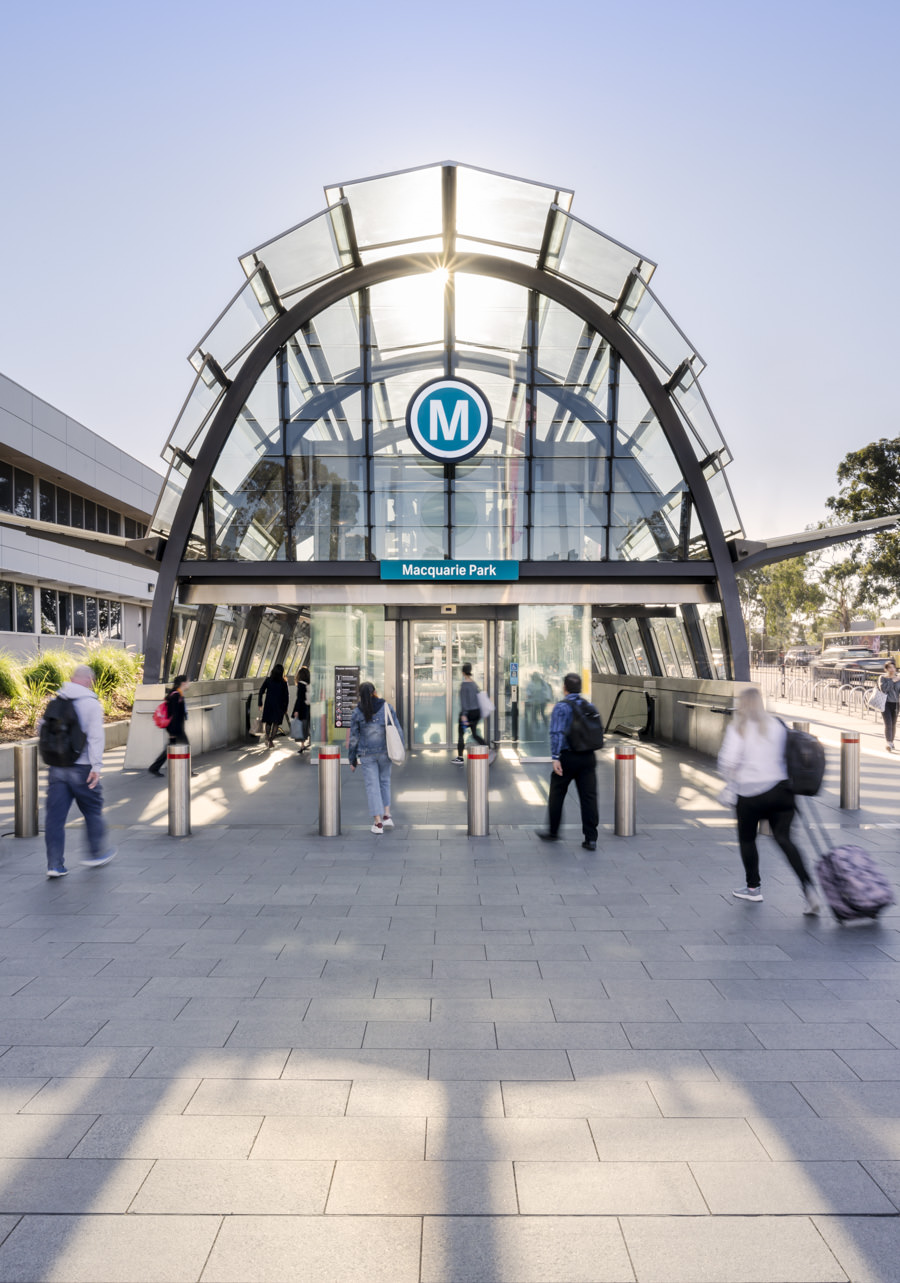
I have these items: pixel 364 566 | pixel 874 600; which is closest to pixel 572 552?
pixel 364 566

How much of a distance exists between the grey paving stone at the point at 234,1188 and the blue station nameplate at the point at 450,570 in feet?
47.0

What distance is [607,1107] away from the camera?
3939 millimetres

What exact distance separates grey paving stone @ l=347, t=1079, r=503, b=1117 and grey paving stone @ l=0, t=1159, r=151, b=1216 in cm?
95

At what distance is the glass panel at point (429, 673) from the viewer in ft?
63.7

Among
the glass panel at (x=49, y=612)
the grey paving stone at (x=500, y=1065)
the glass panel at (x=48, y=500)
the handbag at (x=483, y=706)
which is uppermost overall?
the glass panel at (x=48, y=500)

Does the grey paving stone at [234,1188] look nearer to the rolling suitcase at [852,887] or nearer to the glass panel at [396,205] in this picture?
the rolling suitcase at [852,887]

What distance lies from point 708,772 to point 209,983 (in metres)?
11.8

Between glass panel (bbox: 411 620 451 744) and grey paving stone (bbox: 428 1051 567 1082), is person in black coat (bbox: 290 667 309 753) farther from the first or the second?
grey paving stone (bbox: 428 1051 567 1082)

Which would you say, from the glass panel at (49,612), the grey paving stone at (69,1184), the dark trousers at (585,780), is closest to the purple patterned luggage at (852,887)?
the dark trousers at (585,780)

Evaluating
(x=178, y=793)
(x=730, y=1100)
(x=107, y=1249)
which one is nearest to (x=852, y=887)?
(x=730, y=1100)

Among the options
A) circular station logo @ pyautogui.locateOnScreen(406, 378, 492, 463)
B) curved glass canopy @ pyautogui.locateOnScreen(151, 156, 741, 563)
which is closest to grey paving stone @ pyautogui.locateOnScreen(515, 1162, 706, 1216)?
curved glass canopy @ pyautogui.locateOnScreen(151, 156, 741, 563)

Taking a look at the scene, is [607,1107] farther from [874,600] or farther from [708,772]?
[874,600]

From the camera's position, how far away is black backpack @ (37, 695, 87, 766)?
7.71 m

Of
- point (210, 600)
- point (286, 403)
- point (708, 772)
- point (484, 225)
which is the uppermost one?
point (484, 225)
